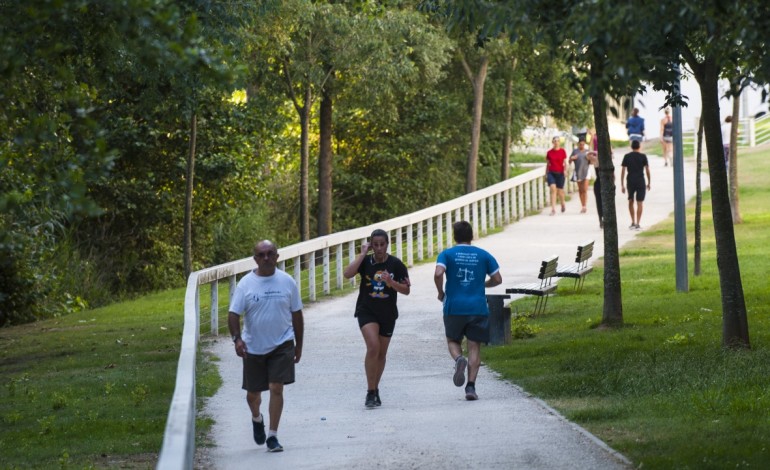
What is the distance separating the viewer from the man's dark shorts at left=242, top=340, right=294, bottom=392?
37.9 feet

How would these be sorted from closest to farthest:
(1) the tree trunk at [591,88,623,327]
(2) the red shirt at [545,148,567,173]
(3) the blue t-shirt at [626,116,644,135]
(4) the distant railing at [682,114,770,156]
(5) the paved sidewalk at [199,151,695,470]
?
(5) the paved sidewalk at [199,151,695,470] → (1) the tree trunk at [591,88,623,327] → (2) the red shirt at [545,148,567,173] → (3) the blue t-shirt at [626,116,644,135] → (4) the distant railing at [682,114,770,156]

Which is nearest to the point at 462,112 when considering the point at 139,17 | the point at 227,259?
the point at 227,259

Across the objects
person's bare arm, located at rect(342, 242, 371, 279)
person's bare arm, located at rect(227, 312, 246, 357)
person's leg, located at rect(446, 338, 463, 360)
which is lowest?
person's leg, located at rect(446, 338, 463, 360)

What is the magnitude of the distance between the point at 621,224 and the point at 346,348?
52.7 feet

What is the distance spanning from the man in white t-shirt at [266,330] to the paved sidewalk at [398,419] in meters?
0.48

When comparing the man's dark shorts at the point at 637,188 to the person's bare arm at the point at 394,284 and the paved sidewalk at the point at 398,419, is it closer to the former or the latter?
the paved sidewalk at the point at 398,419

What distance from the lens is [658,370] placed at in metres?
14.2

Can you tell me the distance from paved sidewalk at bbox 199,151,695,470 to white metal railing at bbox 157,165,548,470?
813 millimetres

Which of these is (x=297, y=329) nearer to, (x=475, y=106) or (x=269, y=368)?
(x=269, y=368)

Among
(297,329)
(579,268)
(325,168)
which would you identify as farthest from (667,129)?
(297,329)

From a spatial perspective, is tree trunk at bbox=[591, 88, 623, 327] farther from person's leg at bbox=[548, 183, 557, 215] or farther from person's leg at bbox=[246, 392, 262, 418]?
person's leg at bbox=[548, 183, 557, 215]

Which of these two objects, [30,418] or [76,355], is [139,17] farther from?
[76,355]

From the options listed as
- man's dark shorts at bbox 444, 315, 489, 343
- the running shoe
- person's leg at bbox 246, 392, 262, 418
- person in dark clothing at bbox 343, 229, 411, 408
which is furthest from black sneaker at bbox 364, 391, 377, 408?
person's leg at bbox 246, 392, 262, 418

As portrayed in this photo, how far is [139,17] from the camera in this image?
8.02 meters
